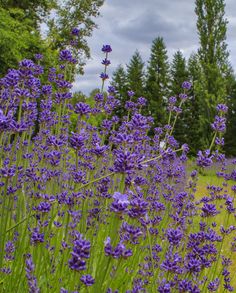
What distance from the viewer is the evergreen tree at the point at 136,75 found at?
3266 cm

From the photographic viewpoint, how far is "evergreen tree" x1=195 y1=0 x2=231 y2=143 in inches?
1035

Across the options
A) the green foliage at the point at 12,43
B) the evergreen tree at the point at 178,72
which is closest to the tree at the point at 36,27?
the green foliage at the point at 12,43

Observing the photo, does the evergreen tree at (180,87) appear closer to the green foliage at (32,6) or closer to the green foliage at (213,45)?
the green foliage at (213,45)

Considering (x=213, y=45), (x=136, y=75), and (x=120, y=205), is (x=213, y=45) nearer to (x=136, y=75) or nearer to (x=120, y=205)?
(x=136, y=75)

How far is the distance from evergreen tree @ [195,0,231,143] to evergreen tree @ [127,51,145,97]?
6811mm

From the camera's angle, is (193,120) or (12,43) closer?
(12,43)

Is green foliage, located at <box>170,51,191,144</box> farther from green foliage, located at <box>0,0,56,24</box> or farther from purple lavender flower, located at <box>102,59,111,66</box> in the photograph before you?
purple lavender flower, located at <box>102,59,111,66</box>

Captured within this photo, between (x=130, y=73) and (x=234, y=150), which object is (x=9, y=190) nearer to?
(x=234, y=150)

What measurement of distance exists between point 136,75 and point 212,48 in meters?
8.28

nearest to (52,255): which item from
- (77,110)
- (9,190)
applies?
(9,190)

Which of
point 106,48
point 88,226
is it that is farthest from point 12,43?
point 88,226

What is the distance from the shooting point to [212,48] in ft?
87.5

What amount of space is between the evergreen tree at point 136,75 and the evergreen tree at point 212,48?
6.81m

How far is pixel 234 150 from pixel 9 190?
2878 centimetres
